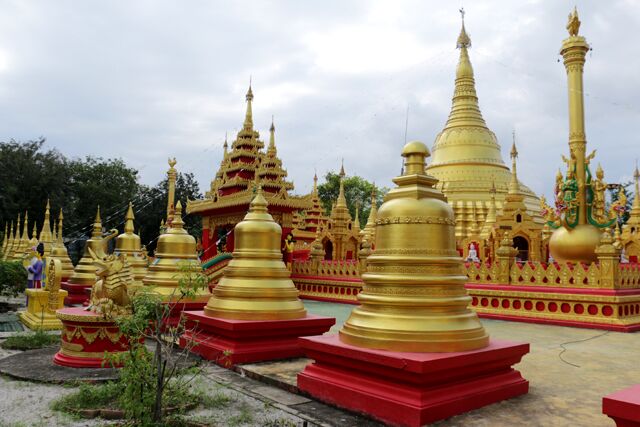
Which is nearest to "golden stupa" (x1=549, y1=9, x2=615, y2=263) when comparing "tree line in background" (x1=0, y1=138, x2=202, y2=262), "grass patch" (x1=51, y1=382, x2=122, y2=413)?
"grass patch" (x1=51, y1=382, x2=122, y2=413)

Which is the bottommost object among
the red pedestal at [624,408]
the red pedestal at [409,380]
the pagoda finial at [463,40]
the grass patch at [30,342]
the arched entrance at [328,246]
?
the grass patch at [30,342]

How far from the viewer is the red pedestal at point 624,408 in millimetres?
3064

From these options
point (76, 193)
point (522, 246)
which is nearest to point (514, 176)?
point (522, 246)

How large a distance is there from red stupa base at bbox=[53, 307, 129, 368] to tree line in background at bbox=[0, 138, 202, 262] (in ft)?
97.8

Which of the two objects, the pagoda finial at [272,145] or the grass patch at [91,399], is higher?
Answer: the pagoda finial at [272,145]

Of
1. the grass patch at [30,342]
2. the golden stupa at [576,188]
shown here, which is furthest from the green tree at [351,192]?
the grass patch at [30,342]

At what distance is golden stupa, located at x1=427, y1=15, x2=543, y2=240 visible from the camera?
28.4 metres

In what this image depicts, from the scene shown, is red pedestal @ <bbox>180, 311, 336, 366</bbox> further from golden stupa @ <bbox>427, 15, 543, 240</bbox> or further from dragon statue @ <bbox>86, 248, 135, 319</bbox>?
golden stupa @ <bbox>427, 15, 543, 240</bbox>

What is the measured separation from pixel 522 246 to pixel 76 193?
3638 centimetres

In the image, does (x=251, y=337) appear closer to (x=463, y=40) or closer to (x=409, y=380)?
(x=409, y=380)

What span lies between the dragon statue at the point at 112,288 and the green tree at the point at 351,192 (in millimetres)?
44581

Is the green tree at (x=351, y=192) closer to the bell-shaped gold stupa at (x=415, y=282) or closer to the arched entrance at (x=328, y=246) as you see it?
the arched entrance at (x=328, y=246)

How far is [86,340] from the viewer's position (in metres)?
6.75

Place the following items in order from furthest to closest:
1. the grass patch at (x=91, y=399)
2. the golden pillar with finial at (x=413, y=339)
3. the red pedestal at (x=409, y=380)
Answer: the grass patch at (x=91, y=399) → the golden pillar with finial at (x=413, y=339) → the red pedestal at (x=409, y=380)
